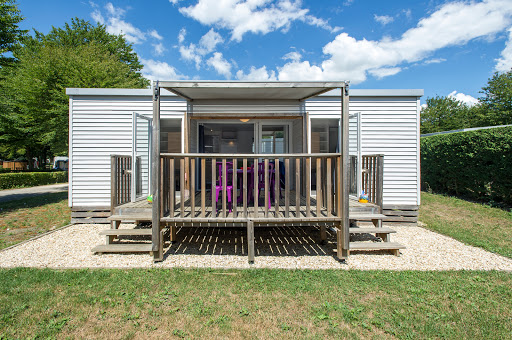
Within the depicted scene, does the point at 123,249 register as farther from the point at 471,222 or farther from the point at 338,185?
the point at 471,222

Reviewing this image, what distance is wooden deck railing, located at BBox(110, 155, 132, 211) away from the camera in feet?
14.0

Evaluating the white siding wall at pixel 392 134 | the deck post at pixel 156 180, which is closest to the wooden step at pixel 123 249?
the deck post at pixel 156 180

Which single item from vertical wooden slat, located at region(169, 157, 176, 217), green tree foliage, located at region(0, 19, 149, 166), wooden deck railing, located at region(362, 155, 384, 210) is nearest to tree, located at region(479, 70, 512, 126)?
wooden deck railing, located at region(362, 155, 384, 210)

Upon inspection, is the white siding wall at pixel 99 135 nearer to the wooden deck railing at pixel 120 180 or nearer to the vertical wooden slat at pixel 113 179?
the wooden deck railing at pixel 120 180

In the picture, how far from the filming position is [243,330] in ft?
6.93

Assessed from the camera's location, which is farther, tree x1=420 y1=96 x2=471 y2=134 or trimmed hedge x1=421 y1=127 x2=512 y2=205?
tree x1=420 y1=96 x2=471 y2=134

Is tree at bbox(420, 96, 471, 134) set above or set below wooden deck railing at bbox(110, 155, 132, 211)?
above

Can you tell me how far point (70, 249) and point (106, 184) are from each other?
1.85m

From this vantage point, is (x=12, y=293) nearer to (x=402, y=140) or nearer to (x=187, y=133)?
(x=187, y=133)

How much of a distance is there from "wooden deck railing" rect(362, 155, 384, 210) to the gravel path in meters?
0.91

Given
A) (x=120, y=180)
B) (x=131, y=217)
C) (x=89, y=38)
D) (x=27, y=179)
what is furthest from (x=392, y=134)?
(x=89, y=38)

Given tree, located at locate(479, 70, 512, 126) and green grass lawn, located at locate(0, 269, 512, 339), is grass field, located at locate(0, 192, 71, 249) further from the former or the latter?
tree, located at locate(479, 70, 512, 126)

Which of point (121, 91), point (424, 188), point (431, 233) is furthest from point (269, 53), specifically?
point (431, 233)

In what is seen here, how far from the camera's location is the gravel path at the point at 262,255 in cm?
349
